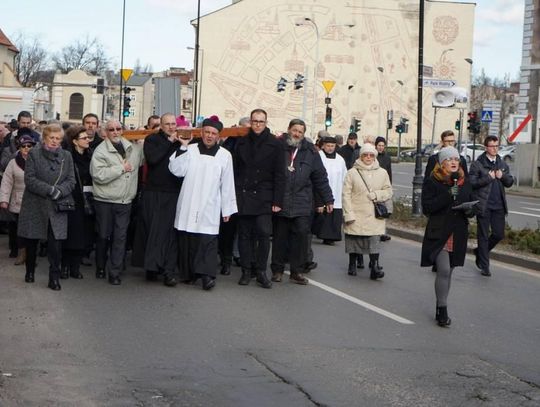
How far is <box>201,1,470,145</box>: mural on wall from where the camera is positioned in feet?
285

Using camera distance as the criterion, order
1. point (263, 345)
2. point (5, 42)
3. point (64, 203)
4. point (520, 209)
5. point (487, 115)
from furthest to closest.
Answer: point (5, 42) → point (487, 115) → point (520, 209) → point (64, 203) → point (263, 345)

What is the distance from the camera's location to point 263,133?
37.0 feet

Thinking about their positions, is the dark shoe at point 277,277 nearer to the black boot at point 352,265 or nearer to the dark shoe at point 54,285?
the black boot at point 352,265

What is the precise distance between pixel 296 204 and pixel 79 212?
2.52 m

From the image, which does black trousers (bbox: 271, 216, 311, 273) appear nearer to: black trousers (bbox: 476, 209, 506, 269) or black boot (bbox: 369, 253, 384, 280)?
black boot (bbox: 369, 253, 384, 280)

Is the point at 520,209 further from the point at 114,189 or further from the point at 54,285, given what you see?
the point at 54,285

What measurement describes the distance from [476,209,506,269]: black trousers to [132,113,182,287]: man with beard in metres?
4.32

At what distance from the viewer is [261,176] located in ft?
36.9

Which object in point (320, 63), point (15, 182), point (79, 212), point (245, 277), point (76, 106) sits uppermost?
point (320, 63)

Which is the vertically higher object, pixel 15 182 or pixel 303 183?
pixel 303 183

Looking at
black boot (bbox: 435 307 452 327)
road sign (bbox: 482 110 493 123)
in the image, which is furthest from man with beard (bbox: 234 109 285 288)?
road sign (bbox: 482 110 493 123)

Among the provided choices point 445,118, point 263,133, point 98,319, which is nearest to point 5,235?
point 263,133

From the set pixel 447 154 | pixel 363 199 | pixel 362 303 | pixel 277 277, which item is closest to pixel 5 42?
pixel 363 199

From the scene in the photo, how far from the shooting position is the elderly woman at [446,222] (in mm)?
9398
